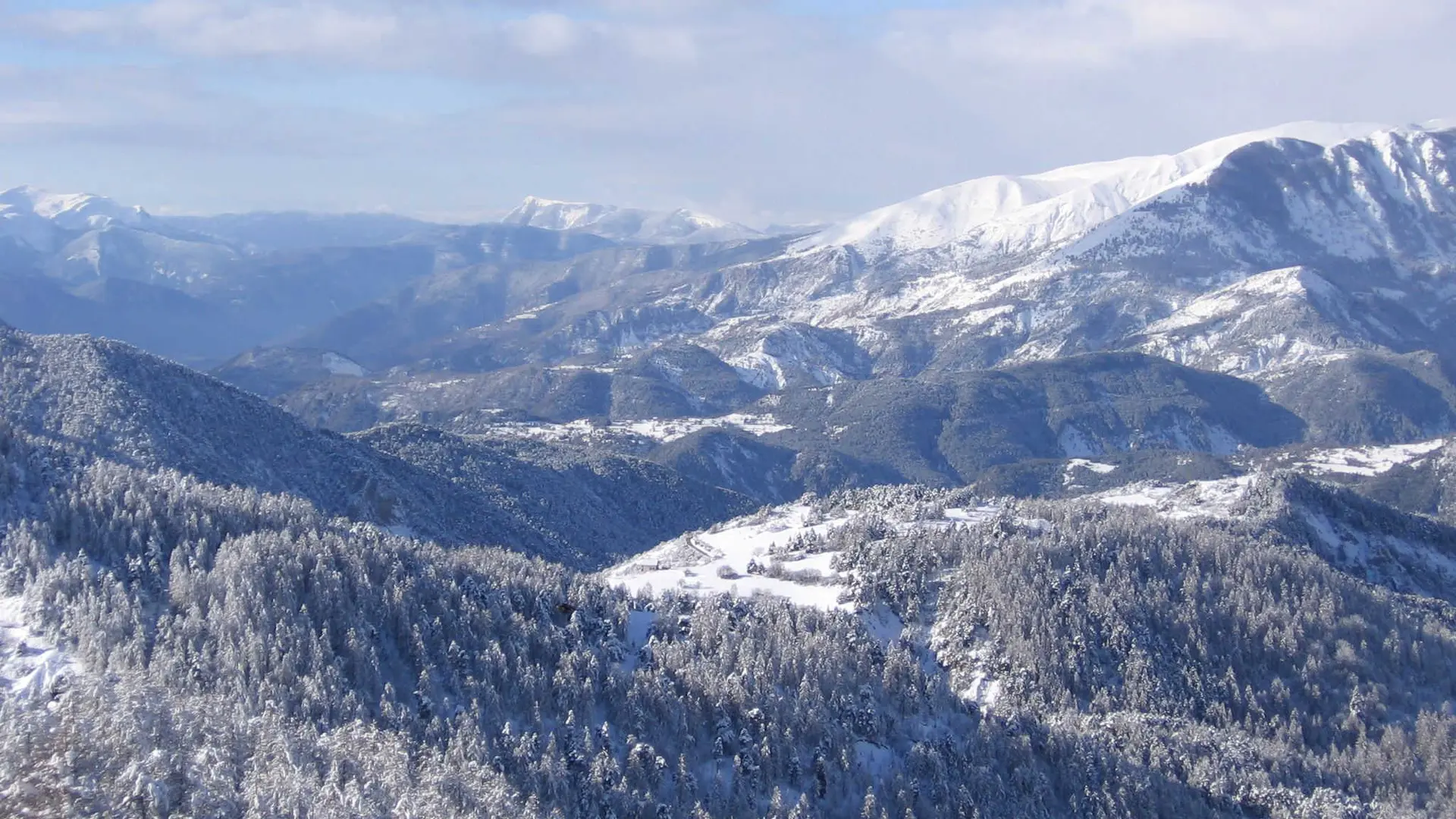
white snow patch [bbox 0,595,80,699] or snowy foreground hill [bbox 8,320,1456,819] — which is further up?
white snow patch [bbox 0,595,80,699]

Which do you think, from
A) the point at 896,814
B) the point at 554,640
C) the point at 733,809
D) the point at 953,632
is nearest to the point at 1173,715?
the point at 953,632

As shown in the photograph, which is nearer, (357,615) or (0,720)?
(0,720)

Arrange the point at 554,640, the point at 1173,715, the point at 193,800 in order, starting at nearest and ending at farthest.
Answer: the point at 193,800, the point at 554,640, the point at 1173,715

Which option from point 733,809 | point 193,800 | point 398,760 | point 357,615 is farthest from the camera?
point 357,615

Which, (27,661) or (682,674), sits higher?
(27,661)

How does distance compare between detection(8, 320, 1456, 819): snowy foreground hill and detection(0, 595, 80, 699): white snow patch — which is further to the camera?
detection(0, 595, 80, 699): white snow patch

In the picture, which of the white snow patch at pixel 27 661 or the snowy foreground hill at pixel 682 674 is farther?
the white snow patch at pixel 27 661

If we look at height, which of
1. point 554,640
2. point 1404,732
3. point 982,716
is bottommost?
point 1404,732

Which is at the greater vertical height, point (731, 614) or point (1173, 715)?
point (731, 614)

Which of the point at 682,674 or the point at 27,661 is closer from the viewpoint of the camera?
the point at 27,661

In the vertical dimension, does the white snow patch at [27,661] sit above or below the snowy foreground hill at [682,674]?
above

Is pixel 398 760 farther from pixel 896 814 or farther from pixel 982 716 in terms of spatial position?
pixel 982 716
